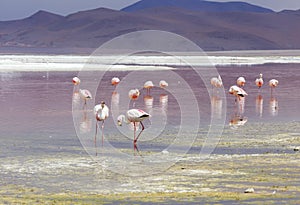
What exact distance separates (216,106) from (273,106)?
1.50 meters

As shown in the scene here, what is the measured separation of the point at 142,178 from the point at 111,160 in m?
1.46

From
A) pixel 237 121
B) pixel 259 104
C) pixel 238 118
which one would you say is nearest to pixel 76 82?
pixel 259 104

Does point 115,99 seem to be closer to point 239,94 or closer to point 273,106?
point 239,94

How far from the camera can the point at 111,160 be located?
10570mm

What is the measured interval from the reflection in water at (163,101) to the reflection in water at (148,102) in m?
0.26

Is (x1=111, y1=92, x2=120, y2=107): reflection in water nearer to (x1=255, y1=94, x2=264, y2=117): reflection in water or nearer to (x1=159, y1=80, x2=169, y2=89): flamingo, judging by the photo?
(x1=159, y1=80, x2=169, y2=89): flamingo

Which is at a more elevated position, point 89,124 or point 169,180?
point 89,124

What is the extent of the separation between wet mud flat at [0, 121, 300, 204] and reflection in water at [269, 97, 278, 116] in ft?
16.4

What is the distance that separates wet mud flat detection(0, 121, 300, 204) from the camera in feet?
26.1

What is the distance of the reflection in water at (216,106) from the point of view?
16.1 meters

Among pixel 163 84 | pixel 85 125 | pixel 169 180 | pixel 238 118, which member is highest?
pixel 163 84

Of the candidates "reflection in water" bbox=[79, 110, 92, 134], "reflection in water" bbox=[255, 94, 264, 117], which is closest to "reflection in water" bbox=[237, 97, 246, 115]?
"reflection in water" bbox=[255, 94, 264, 117]

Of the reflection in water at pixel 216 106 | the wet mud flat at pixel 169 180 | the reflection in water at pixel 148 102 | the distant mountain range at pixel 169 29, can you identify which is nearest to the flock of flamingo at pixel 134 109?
the reflection in water at pixel 148 102

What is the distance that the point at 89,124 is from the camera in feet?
47.8
